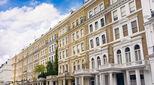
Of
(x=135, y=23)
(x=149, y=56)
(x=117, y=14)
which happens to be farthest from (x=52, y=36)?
(x=149, y=56)

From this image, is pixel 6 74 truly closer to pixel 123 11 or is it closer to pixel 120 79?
pixel 120 79

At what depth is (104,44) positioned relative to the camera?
96.5 ft

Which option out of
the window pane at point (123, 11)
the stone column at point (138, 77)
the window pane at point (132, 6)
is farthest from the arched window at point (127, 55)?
the window pane at point (132, 6)

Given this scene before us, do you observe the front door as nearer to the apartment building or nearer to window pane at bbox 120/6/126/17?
the apartment building

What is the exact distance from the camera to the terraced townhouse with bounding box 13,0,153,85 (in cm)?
2322

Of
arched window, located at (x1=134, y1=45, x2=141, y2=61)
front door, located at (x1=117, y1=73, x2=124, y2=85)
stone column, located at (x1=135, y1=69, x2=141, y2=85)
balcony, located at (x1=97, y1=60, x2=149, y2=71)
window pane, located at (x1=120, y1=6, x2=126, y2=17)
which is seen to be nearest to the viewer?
balcony, located at (x1=97, y1=60, x2=149, y2=71)

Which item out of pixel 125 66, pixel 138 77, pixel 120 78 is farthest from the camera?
pixel 120 78

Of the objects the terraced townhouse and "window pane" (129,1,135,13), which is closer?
the terraced townhouse

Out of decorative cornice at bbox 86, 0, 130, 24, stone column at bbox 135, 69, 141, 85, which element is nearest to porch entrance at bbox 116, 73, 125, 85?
stone column at bbox 135, 69, 141, 85

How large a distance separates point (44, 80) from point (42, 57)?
341 inches

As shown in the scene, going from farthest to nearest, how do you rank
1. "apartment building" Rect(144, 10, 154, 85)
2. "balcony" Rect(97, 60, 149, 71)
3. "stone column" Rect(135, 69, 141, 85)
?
1. "stone column" Rect(135, 69, 141, 85)
2. "balcony" Rect(97, 60, 149, 71)
3. "apartment building" Rect(144, 10, 154, 85)

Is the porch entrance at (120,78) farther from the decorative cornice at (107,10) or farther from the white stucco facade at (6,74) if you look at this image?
the white stucco facade at (6,74)

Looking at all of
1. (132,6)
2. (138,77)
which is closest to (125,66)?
(138,77)

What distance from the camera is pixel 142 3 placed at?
23.2m
